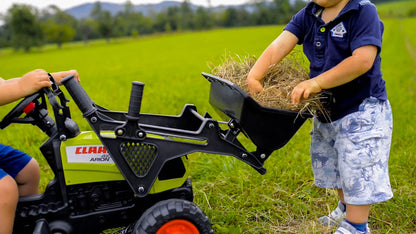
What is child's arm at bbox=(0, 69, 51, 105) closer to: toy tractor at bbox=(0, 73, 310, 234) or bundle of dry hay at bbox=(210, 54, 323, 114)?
toy tractor at bbox=(0, 73, 310, 234)

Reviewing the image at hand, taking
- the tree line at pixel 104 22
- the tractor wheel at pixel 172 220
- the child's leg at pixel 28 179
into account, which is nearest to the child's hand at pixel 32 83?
the child's leg at pixel 28 179

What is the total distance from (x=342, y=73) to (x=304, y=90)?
225 millimetres

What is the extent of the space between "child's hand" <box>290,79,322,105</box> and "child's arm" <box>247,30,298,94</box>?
8.0 inches

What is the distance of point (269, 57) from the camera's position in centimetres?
230

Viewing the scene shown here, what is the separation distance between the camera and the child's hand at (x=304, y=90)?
1968 mm

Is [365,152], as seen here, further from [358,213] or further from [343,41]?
[343,41]

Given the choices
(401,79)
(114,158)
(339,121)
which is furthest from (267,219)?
(401,79)

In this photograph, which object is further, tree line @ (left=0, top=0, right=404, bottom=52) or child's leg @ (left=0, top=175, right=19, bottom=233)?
tree line @ (left=0, top=0, right=404, bottom=52)

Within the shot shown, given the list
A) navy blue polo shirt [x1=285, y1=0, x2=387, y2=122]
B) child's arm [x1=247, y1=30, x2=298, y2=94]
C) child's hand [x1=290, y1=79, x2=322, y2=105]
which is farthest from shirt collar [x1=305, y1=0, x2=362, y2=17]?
child's hand [x1=290, y1=79, x2=322, y2=105]

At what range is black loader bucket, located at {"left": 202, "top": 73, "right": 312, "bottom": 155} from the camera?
6.22ft

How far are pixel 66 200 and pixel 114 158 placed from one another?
1.33 feet

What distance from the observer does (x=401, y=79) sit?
9844 mm

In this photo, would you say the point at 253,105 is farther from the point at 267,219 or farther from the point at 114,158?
the point at 267,219

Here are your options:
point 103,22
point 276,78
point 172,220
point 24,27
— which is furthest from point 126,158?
point 103,22
